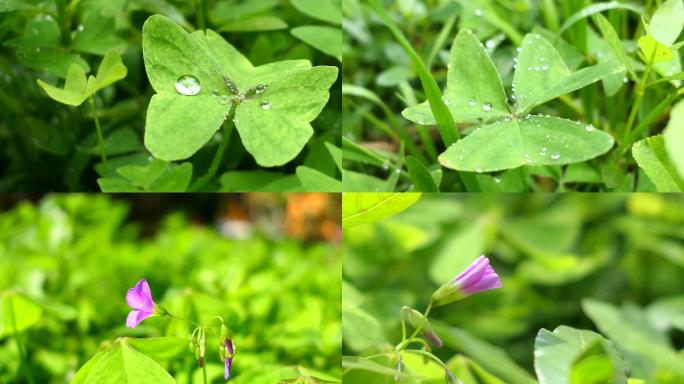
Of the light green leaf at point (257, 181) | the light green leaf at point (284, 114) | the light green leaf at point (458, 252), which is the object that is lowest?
the light green leaf at point (458, 252)

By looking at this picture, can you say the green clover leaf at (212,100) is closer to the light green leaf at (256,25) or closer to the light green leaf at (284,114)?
the light green leaf at (284,114)

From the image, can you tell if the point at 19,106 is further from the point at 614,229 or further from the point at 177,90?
the point at 614,229

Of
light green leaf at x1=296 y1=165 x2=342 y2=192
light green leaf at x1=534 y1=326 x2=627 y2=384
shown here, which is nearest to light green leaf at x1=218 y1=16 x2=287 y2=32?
light green leaf at x1=296 y1=165 x2=342 y2=192

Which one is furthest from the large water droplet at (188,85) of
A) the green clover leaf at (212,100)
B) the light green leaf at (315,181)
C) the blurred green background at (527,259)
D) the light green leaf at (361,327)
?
the blurred green background at (527,259)

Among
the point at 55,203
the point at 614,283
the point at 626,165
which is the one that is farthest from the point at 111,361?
the point at 614,283

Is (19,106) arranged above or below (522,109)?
below

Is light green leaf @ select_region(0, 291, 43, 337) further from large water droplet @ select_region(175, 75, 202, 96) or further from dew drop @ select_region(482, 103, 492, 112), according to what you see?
dew drop @ select_region(482, 103, 492, 112)
